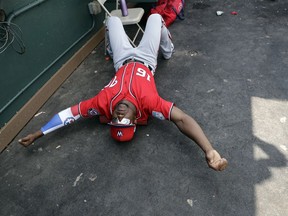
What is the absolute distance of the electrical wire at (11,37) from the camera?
288 cm

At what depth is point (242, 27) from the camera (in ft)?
15.9

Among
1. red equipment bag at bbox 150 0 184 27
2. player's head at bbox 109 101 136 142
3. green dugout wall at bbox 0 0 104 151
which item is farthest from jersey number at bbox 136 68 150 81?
red equipment bag at bbox 150 0 184 27

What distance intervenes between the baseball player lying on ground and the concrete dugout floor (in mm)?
259

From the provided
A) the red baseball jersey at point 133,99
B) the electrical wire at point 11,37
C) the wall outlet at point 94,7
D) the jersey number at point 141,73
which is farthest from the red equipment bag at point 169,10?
the electrical wire at point 11,37

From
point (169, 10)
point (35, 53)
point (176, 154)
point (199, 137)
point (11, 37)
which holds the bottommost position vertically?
point (176, 154)

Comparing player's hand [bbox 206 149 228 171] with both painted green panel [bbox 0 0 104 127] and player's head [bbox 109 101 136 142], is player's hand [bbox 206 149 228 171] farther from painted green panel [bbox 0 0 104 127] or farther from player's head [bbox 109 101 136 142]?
painted green panel [bbox 0 0 104 127]

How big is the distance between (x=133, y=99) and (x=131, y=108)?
12cm

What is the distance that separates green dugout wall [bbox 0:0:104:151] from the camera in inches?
118

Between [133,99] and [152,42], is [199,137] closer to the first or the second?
[133,99]

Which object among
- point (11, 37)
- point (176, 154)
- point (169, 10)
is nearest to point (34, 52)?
point (11, 37)

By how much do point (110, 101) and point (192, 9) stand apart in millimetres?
3795

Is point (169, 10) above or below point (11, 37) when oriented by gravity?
below

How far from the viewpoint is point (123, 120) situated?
255cm

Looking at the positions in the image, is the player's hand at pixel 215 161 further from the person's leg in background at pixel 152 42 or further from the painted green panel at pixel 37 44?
the painted green panel at pixel 37 44
